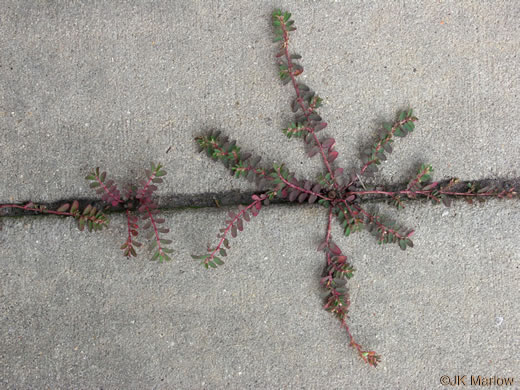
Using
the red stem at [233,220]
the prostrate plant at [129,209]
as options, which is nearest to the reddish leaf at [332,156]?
the red stem at [233,220]

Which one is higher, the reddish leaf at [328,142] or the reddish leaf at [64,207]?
the reddish leaf at [328,142]

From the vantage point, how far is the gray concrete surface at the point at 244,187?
2.04 meters

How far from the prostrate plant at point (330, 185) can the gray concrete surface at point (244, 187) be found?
7cm

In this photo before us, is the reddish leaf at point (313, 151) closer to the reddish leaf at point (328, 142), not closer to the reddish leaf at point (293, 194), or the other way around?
the reddish leaf at point (328, 142)

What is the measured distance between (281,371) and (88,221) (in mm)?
1148

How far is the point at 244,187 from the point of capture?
207cm

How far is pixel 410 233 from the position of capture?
2021 millimetres

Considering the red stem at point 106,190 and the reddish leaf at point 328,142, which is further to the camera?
the reddish leaf at point 328,142

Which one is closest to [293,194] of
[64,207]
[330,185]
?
[330,185]

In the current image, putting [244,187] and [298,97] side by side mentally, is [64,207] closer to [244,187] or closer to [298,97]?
[244,187]

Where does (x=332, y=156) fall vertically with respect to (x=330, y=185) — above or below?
above

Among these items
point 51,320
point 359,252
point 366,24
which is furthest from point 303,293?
point 366,24

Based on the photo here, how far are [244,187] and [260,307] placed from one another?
586 mm

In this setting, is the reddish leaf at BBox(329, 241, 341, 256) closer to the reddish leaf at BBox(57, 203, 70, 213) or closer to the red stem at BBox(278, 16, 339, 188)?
the red stem at BBox(278, 16, 339, 188)
